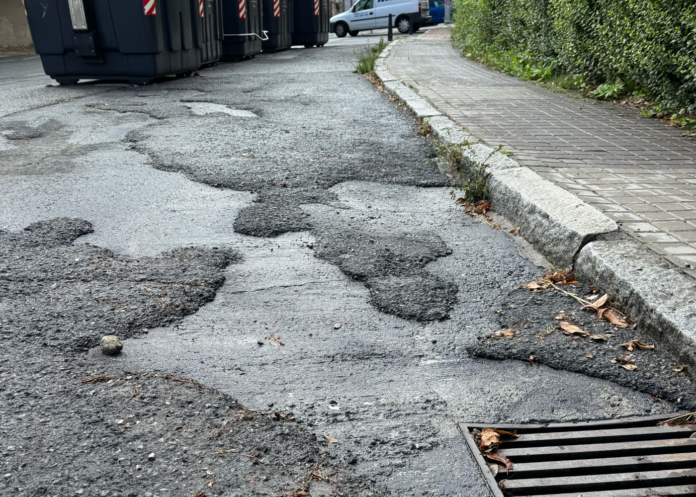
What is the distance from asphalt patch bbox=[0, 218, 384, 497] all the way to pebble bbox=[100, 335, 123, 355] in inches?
1.1

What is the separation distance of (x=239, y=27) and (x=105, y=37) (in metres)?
5.07

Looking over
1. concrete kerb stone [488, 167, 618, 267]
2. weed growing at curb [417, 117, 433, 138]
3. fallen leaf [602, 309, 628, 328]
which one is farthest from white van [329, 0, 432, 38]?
fallen leaf [602, 309, 628, 328]

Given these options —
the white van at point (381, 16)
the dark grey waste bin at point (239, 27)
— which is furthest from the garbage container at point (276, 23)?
the white van at point (381, 16)

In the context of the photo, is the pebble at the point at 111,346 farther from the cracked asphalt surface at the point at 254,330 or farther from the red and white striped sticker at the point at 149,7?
the red and white striped sticker at the point at 149,7

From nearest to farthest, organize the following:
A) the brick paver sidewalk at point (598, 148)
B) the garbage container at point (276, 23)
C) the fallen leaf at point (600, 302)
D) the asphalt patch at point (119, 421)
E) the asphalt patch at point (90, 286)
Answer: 1. the asphalt patch at point (119, 421)
2. the asphalt patch at point (90, 286)
3. the fallen leaf at point (600, 302)
4. the brick paver sidewalk at point (598, 148)
5. the garbage container at point (276, 23)

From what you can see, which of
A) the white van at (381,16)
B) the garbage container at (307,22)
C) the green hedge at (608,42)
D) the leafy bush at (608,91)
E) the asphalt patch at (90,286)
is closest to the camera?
the asphalt patch at (90,286)

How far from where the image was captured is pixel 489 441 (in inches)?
72.2

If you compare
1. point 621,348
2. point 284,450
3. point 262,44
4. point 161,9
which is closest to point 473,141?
point 621,348

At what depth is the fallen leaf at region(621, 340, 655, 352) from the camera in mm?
2271

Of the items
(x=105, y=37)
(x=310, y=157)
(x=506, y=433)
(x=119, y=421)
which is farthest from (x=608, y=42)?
(x=105, y=37)

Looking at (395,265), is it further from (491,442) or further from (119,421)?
(119,421)

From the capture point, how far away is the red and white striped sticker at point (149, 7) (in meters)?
8.86

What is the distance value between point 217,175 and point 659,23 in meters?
4.53

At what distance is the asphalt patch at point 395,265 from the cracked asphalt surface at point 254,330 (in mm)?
12
